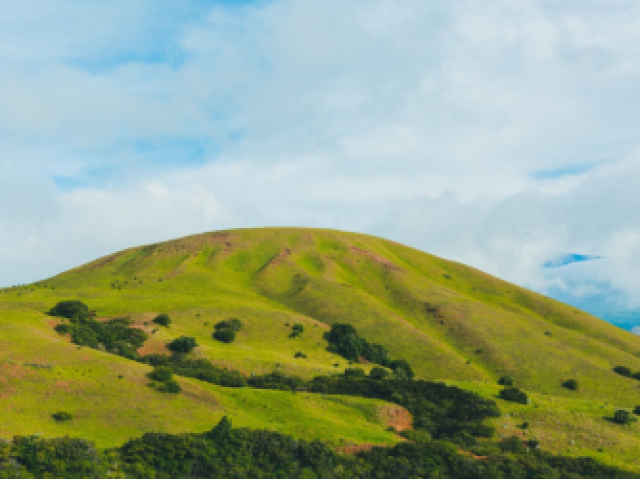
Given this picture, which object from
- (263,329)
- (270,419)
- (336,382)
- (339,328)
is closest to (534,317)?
(339,328)

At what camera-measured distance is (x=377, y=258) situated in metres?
136

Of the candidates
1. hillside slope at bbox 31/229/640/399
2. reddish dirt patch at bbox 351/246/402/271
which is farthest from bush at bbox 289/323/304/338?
reddish dirt patch at bbox 351/246/402/271

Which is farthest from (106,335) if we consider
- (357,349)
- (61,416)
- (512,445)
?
(512,445)

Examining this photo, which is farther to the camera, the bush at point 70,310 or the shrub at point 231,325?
the shrub at point 231,325

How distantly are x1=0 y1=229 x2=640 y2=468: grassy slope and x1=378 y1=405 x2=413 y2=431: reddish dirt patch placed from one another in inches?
272

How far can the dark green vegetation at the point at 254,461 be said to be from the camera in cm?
3128

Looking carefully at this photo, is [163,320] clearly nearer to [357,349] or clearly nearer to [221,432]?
[357,349]

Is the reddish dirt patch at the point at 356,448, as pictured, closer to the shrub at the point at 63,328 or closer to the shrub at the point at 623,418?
the shrub at the point at 623,418

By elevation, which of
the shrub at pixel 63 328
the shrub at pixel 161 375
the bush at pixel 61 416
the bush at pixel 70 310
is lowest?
the bush at pixel 61 416

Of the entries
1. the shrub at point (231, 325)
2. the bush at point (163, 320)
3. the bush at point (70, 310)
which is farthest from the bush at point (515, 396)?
the bush at point (70, 310)

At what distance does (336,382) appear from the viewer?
181 ft

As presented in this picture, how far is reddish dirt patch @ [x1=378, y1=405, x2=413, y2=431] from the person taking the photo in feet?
152

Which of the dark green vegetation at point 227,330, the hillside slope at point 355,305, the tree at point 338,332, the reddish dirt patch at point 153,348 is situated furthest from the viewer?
the tree at point 338,332

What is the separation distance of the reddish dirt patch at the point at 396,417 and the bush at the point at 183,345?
98.1 feet
